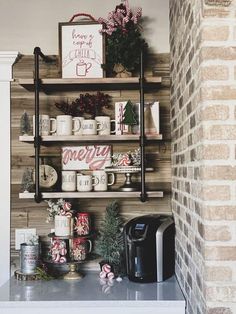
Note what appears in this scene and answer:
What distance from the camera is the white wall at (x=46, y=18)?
2.47 metres

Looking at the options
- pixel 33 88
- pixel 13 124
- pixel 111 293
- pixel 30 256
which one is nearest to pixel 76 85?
pixel 33 88

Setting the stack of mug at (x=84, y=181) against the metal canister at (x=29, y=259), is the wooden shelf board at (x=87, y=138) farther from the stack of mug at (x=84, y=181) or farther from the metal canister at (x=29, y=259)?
the metal canister at (x=29, y=259)

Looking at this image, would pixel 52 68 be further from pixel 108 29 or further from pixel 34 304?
pixel 34 304

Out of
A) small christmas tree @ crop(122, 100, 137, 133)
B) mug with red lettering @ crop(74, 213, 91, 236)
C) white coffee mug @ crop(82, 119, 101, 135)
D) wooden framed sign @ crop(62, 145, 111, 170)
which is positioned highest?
small christmas tree @ crop(122, 100, 137, 133)

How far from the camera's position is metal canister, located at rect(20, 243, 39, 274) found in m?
2.22

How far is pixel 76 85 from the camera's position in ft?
7.59

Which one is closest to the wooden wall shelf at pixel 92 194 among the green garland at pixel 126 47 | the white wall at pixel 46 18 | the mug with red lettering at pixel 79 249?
the mug with red lettering at pixel 79 249

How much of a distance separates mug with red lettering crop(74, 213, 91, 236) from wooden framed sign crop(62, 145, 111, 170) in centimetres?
30

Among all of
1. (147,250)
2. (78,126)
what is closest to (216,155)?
(147,250)

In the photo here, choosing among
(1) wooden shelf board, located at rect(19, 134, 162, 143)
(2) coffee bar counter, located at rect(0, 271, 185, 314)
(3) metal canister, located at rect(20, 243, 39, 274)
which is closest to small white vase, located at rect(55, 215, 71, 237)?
(3) metal canister, located at rect(20, 243, 39, 274)

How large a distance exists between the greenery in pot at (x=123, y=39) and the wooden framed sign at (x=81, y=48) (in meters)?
0.05

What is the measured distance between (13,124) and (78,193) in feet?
2.04

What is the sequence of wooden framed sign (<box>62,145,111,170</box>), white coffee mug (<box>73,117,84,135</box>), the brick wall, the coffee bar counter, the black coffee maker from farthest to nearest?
wooden framed sign (<box>62,145,111,170</box>), white coffee mug (<box>73,117,84,135</box>), the black coffee maker, the coffee bar counter, the brick wall

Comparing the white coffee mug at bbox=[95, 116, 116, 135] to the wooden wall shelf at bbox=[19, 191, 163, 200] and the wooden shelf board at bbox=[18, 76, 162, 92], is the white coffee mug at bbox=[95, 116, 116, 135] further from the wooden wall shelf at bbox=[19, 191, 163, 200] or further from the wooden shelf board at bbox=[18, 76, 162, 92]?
the wooden wall shelf at bbox=[19, 191, 163, 200]
